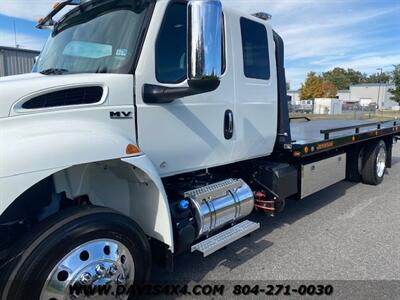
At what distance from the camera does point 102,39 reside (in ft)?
9.39

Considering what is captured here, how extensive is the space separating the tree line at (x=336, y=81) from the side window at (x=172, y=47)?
44.4m

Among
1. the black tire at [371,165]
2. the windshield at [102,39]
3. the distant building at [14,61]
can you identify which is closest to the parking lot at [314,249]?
the black tire at [371,165]

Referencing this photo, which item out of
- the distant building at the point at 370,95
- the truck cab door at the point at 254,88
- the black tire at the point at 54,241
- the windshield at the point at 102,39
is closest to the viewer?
the black tire at the point at 54,241

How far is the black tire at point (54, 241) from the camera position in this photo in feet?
6.84

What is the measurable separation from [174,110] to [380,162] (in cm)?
584

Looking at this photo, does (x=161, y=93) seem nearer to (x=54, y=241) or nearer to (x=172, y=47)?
(x=172, y=47)

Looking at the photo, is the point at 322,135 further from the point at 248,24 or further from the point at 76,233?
the point at 76,233

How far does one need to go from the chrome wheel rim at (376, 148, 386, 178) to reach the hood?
600 cm

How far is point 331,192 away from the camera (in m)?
6.59

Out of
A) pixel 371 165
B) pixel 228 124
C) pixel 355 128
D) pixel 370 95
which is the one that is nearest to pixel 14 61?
pixel 228 124

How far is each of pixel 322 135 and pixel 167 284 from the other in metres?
3.57

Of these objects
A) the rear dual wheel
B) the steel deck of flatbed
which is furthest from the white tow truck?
the rear dual wheel

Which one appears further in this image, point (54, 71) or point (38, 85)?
point (54, 71)

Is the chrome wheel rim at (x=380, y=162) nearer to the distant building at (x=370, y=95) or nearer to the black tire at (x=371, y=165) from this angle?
the black tire at (x=371, y=165)
